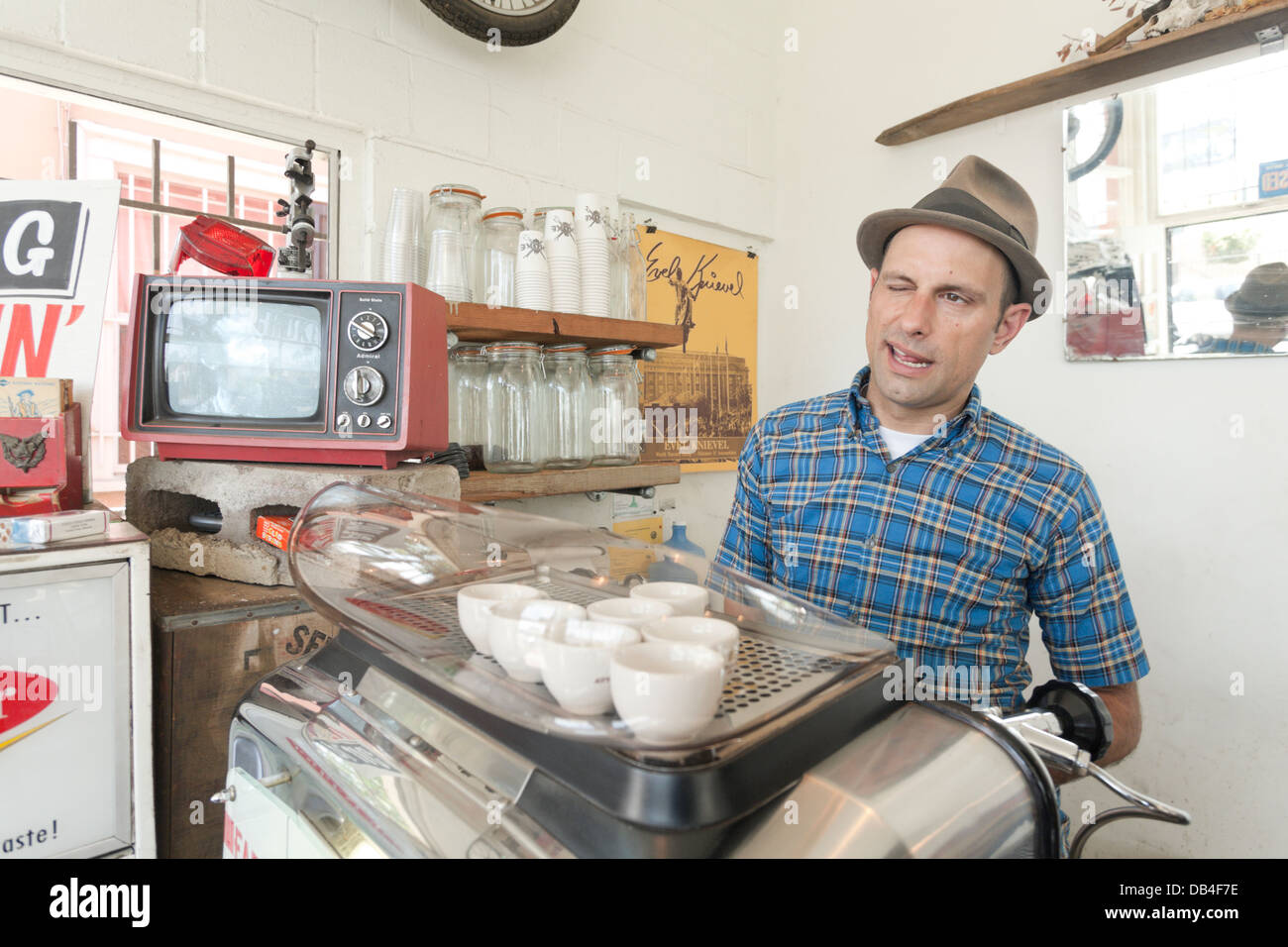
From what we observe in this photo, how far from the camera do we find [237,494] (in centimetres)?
116

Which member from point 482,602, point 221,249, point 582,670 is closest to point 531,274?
point 221,249

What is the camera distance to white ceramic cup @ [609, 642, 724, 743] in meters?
0.45

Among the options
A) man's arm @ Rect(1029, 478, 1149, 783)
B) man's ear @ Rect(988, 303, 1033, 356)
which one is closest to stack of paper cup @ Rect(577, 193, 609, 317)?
man's ear @ Rect(988, 303, 1033, 356)

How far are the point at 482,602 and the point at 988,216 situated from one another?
1.08 m

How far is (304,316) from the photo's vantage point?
116 cm

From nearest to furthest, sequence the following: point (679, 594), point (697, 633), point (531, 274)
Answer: point (697, 633), point (679, 594), point (531, 274)

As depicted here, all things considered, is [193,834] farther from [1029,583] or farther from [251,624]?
[1029,583]

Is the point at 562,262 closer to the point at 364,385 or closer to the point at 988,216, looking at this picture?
the point at 364,385

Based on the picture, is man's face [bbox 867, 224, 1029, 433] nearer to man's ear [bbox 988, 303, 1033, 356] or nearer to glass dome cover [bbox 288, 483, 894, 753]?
man's ear [bbox 988, 303, 1033, 356]

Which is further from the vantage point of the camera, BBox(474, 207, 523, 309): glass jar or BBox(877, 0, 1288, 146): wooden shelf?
BBox(474, 207, 523, 309): glass jar

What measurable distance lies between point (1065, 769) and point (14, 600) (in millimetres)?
1114

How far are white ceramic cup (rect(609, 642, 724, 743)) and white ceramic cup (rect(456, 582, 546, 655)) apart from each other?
17 centimetres

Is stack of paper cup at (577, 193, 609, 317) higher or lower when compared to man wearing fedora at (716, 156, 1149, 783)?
higher
